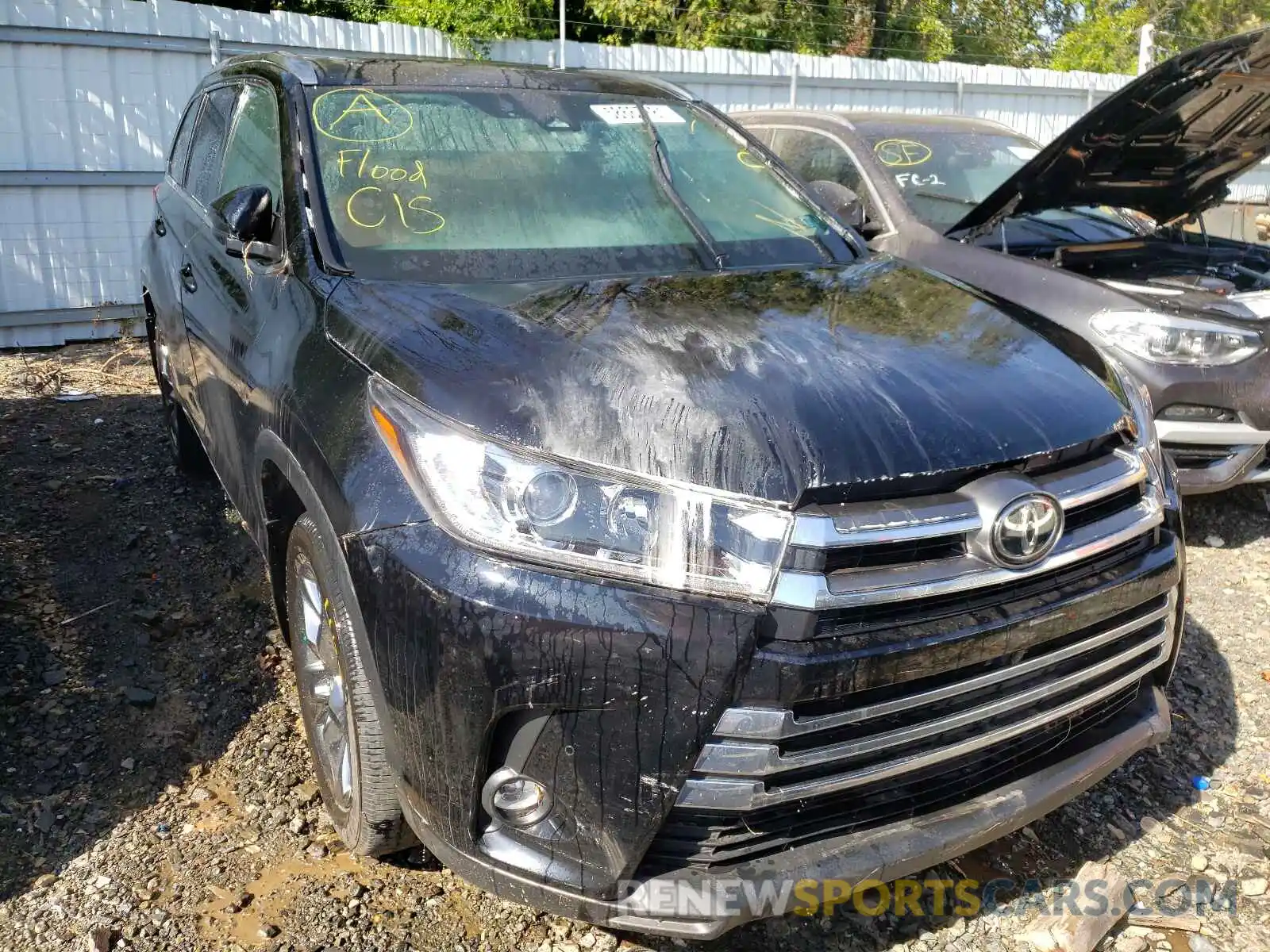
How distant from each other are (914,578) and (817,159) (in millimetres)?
4529

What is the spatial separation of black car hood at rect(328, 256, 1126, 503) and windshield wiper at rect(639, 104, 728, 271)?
0.33 metres

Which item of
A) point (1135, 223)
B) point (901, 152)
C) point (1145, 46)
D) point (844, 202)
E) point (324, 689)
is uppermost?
point (1145, 46)

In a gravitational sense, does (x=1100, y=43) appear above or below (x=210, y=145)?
above

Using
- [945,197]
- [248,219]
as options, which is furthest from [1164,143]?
[248,219]

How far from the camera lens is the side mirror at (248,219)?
2902 mm

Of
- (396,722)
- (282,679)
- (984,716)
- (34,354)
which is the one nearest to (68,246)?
(34,354)

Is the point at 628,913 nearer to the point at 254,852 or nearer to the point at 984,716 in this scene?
the point at 984,716

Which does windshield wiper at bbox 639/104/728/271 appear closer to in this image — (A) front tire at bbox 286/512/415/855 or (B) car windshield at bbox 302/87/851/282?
(B) car windshield at bbox 302/87/851/282

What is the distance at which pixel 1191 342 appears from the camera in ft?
14.3

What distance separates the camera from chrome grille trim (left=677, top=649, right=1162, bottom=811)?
1.89 m

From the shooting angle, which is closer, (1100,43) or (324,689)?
(324,689)

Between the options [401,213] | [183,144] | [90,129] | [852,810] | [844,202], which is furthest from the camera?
[90,129]

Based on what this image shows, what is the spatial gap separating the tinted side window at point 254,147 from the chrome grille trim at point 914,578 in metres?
1.94

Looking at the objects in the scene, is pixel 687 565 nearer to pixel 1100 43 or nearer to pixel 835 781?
pixel 835 781
